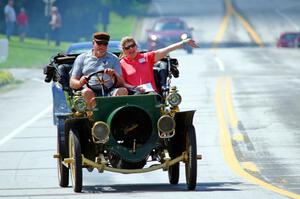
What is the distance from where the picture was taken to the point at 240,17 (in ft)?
275

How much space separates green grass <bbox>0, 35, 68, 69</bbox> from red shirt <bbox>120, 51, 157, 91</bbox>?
30502 millimetres

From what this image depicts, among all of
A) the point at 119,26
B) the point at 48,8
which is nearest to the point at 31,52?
the point at 48,8

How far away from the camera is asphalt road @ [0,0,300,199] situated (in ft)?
48.3

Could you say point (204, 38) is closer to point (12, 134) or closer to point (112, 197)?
point (12, 134)

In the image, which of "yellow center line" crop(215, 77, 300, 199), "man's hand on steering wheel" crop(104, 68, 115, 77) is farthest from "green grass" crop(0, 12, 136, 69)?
"man's hand on steering wheel" crop(104, 68, 115, 77)

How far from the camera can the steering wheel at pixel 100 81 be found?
49.2 feet

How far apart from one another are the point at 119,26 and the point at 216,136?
2100 inches

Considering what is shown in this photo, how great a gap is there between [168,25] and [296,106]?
104 ft

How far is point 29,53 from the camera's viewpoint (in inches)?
2042

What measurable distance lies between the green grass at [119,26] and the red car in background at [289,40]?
854cm

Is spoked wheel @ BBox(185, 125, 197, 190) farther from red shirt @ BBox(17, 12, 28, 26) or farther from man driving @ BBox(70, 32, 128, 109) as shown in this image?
red shirt @ BBox(17, 12, 28, 26)

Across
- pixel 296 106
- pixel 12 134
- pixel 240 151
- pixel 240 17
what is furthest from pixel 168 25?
pixel 240 151

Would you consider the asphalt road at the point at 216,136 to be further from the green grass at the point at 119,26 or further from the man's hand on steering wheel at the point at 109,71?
the green grass at the point at 119,26

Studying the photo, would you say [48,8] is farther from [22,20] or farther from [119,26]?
[119,26]
